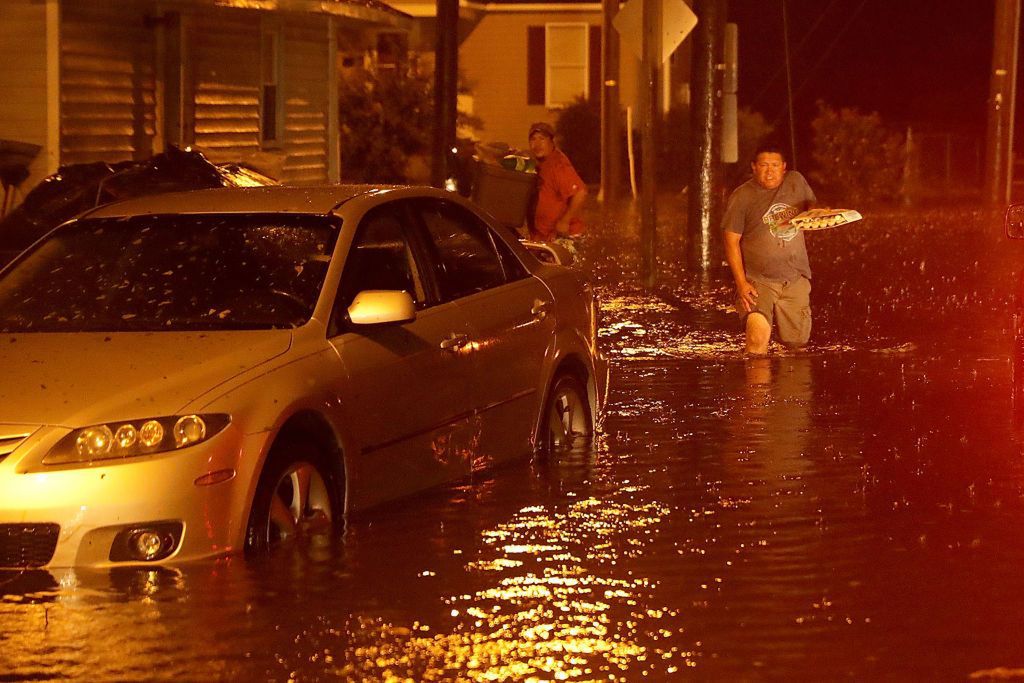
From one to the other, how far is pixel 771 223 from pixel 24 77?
27.7 feet

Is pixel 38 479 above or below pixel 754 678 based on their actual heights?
above

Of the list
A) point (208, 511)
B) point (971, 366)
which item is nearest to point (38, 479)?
point (208, 511)

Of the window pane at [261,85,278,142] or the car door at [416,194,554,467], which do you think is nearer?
the car door at [416,194,554,467]

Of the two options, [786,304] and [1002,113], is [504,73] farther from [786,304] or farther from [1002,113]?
[786,304]

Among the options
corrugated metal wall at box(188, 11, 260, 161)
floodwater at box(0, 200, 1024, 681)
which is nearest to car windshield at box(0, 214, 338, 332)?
floodwater at box(0, 200, 1024, 681)

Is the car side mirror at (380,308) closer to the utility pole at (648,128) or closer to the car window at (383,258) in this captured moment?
the car window at (383,258)

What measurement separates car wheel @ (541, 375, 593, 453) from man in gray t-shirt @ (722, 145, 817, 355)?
12.3 feet

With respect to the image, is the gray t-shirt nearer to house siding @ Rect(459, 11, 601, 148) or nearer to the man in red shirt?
the man in red shirt

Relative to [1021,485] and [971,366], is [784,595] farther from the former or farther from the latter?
[971,366]

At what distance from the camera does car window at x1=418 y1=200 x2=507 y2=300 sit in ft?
29.1

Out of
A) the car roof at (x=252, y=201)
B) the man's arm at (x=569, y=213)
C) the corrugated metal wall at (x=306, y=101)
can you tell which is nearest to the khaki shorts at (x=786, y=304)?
the man's arm at (x=569, y=213)

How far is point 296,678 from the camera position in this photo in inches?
240

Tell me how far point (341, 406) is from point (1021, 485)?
3311mm

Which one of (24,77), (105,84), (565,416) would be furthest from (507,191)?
(105,84)
